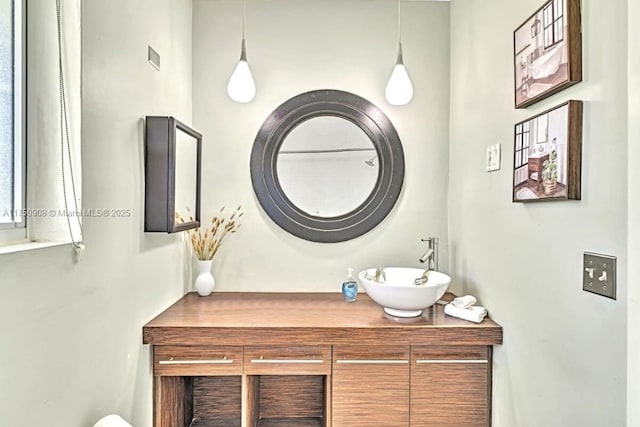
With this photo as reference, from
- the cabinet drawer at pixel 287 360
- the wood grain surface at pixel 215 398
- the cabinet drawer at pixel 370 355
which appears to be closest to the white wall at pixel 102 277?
the cabinet drawer at pixel 287 360

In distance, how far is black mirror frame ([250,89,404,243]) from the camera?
7.82 ft

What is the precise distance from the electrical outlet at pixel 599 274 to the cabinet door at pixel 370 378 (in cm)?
85

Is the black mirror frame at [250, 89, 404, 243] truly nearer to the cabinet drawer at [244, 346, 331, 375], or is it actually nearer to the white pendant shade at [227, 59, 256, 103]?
the white pendant shade at [227, 59, 256, 103]

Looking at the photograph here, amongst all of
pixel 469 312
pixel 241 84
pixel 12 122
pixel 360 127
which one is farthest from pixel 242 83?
pixel 469 312

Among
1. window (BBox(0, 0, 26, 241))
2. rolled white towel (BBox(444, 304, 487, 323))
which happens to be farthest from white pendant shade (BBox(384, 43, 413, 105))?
window (BBox(0, 0, 26, 241))

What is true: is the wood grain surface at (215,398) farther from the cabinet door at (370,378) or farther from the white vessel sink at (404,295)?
the white vessel sink at (404,295)

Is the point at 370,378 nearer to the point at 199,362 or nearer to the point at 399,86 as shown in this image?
the point at 199,362

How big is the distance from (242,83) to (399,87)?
2.89 ft

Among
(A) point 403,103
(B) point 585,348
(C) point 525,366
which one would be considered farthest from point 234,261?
(B) point 585,348

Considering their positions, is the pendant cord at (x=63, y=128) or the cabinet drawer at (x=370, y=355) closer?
the pendant cord at (x=63, y=128)

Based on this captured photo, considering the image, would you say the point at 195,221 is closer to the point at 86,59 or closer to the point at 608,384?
the point at 86,59

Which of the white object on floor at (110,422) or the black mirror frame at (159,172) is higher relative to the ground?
the black mirror frame at (159,172)

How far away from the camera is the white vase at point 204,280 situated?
225 centimetres

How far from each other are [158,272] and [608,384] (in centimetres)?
177
